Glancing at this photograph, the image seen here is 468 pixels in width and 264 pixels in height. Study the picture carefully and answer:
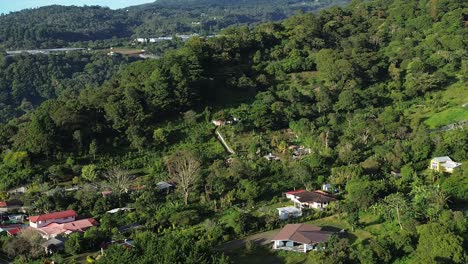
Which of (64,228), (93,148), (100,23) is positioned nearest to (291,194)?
(64,228)

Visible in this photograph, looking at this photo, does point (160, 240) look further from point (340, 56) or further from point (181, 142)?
point (340, 56)

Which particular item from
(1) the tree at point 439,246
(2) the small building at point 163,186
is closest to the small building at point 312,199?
(1) the tree at point 439,246

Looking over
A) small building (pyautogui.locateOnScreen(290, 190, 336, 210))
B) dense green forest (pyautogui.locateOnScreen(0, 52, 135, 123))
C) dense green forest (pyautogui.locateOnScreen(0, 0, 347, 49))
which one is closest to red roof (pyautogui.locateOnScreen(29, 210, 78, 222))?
small building (pyautogui.locateOnScreen(290, 190, 336, 210))

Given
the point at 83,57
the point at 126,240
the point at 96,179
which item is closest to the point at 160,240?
the point at 126,240

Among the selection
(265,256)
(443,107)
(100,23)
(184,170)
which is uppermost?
(100,23)

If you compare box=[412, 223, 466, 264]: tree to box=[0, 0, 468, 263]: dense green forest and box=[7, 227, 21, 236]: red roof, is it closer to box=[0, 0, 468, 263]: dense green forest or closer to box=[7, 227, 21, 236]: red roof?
box=[0, 0, 468, 263]: dense green forest

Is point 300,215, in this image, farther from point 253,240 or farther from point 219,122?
point 219,122
